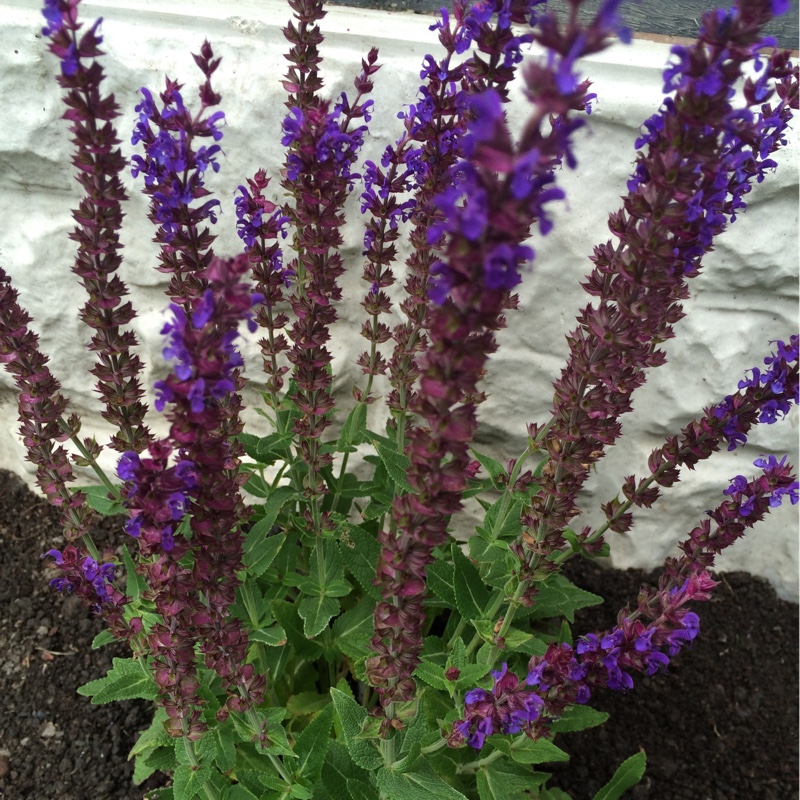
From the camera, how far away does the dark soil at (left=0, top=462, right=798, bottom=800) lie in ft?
9.68

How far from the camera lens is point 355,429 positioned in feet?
9.17

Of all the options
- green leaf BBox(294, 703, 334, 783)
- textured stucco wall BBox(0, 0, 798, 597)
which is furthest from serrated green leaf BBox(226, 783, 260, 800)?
textured stucco wall BBox(0, 0, 798, 597)

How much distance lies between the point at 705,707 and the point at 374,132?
2794 mm

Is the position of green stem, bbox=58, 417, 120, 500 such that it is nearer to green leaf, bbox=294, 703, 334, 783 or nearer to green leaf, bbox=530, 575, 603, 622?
green leaf, bbox=294, 703, 334, 783

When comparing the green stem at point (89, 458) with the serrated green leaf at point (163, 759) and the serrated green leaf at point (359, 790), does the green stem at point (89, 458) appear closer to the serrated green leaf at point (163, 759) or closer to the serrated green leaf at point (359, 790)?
the serrated green leaf at point (163, 759)

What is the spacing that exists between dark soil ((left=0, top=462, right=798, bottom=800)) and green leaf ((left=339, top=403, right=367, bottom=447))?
142 cm

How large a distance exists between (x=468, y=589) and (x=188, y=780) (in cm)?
102

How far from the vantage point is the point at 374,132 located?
2.97 meters

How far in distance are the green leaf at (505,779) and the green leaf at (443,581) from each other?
0.53m

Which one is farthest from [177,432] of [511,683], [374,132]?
[374,132]

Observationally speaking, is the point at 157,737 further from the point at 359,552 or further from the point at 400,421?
the point at 400,421

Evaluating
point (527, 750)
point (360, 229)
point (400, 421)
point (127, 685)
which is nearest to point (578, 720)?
point (527, 750)

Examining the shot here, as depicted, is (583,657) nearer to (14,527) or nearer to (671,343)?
(671,343)

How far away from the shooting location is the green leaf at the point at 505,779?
2262mm
